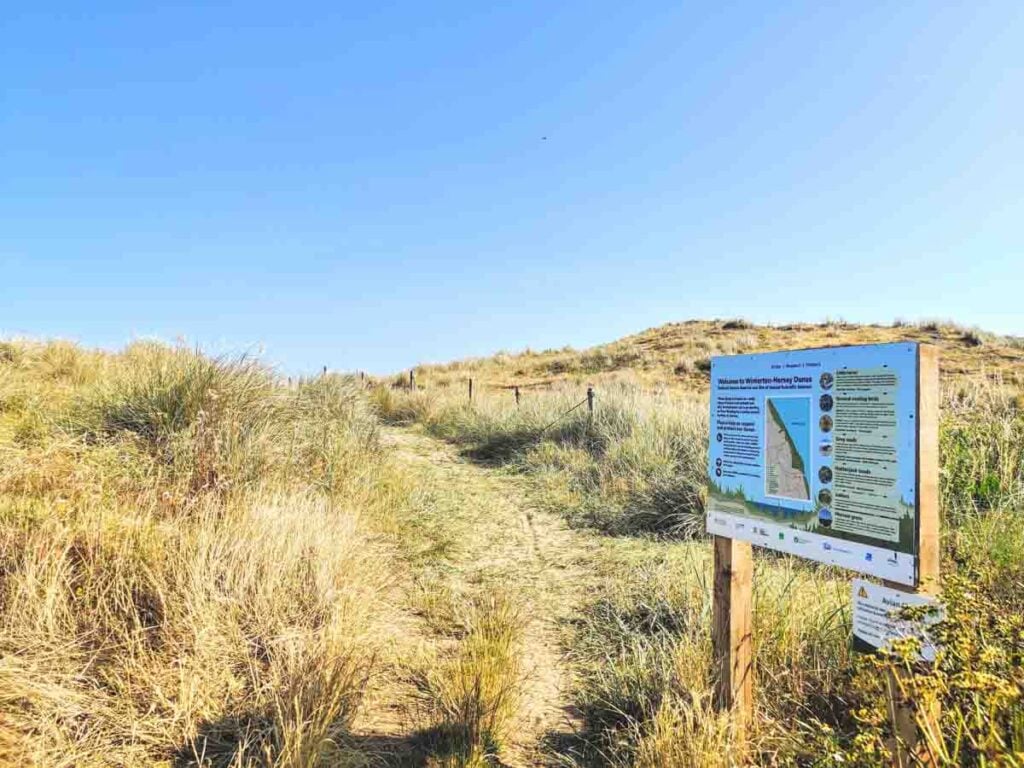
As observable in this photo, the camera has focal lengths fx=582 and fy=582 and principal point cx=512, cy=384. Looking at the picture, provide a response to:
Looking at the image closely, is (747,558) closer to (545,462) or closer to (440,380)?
(545,462)

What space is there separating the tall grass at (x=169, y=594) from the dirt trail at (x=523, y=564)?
0.65 metres

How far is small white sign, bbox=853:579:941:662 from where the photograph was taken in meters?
1.92

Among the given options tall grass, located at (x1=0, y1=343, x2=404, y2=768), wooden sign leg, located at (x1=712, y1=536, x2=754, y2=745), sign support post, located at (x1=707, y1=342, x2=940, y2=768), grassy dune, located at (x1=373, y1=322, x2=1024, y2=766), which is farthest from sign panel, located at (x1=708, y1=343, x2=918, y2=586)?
tall grass, located at (x1=0, y1=343, x2=404, y2=768)

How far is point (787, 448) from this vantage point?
8.46 feet

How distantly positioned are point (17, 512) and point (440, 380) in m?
A: 24.3

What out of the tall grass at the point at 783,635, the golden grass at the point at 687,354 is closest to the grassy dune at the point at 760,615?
the tall grass at the point at 783,635

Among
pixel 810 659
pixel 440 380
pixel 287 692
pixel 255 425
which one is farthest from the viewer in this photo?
pixel 440 380

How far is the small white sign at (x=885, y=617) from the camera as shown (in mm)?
1919

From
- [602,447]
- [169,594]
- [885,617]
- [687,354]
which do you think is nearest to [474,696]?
[169,594]

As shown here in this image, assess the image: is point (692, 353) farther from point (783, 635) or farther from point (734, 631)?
point (734, 631)

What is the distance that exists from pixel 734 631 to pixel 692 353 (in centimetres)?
2636

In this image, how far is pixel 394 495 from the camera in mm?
6883

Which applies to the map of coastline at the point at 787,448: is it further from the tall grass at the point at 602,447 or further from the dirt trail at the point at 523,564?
the tall grass at the point at 602,447

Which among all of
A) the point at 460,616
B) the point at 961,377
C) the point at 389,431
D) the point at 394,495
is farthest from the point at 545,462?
the point at 961,377
